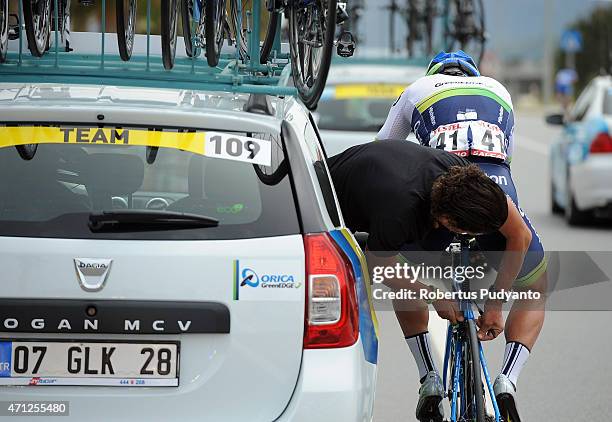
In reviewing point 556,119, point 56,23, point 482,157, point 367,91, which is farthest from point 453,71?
point 556,119

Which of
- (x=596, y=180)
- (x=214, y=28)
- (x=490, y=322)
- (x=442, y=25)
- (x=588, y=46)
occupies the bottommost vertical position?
(x=588, y=46)

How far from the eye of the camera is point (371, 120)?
1420 cm

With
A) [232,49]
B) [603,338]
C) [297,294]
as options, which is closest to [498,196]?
[297,294]

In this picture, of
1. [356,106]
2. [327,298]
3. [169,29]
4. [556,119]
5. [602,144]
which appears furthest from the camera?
[556,119]

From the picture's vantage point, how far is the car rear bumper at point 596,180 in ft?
52.0

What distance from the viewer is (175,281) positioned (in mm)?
4969

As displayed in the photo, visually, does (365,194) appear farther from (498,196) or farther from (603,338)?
(603,338)

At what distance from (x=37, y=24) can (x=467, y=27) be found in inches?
494

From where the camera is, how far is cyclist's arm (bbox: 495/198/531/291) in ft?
19.6

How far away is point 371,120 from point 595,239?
2921mm

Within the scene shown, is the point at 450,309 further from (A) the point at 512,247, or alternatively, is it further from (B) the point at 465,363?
(A) the point at 512,247

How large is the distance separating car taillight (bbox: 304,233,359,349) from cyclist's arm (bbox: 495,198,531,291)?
40.5 inches

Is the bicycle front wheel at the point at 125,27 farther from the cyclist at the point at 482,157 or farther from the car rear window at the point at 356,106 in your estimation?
the car rear window at the point at 356,106

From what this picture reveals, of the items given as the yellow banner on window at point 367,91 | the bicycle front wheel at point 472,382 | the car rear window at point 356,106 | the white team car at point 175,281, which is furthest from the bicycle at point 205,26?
the yellow banner on window at point 367,91
